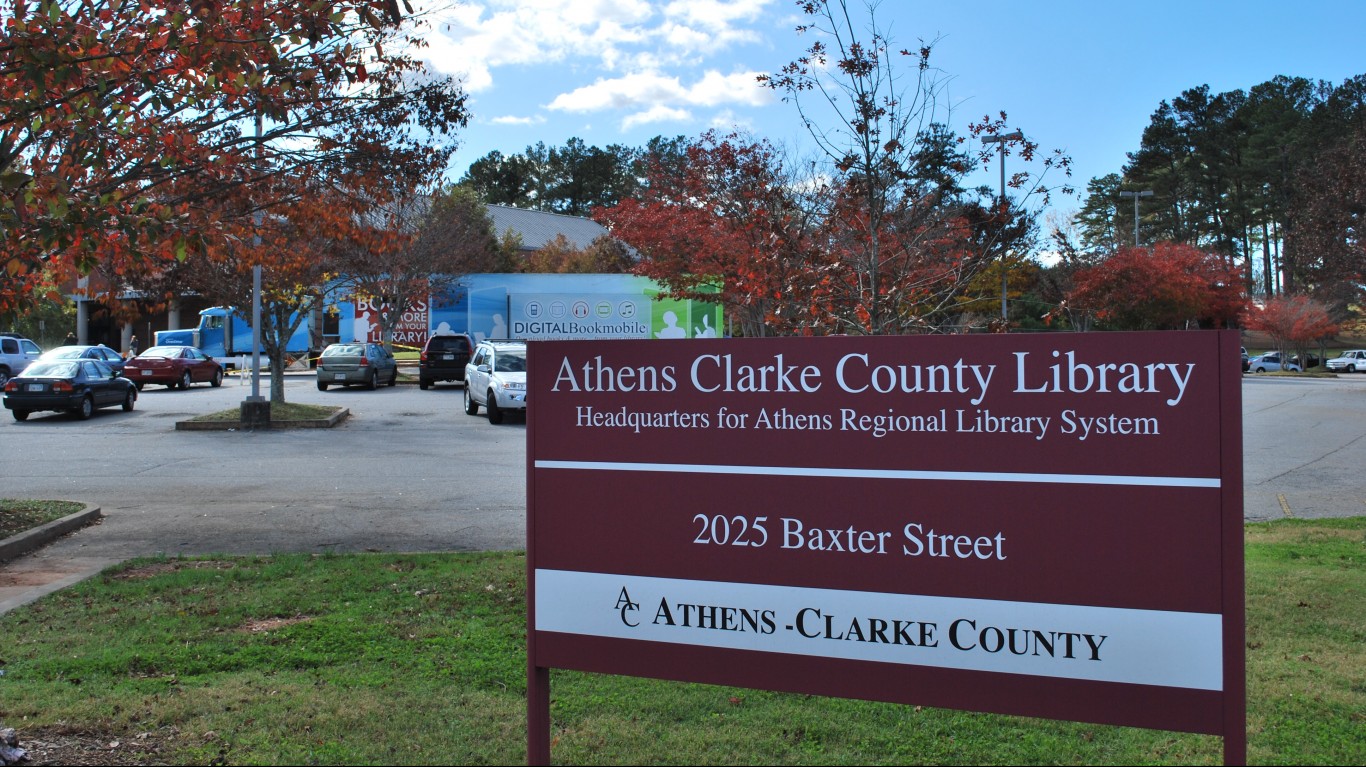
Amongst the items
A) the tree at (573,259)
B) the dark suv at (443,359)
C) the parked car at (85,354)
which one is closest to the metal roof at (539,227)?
the tree at (573,259)

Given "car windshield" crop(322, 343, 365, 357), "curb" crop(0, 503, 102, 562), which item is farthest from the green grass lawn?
"car windshield" crop(322, 343, 365, 357)

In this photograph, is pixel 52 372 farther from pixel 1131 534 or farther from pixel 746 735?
pixel 1131 534

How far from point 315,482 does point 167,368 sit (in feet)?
82.8

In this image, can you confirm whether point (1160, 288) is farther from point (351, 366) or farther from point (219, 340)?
point (219, 340)

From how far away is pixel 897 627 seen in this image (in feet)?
10.9

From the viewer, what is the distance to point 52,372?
23703 mm

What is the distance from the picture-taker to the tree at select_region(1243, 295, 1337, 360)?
58594 millimetres

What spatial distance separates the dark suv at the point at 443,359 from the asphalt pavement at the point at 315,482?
9920mm

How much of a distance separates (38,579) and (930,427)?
7156mm

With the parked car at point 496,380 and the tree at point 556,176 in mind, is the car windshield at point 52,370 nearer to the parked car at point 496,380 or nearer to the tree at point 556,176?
the parked car at point 496,380

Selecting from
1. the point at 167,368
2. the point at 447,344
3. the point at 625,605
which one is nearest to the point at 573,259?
the point at 447,344

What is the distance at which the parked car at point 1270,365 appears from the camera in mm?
60156

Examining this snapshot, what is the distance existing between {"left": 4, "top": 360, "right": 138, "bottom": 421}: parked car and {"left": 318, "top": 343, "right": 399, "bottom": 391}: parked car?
30.1ft

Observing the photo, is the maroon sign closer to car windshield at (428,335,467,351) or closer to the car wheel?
the car wheel
